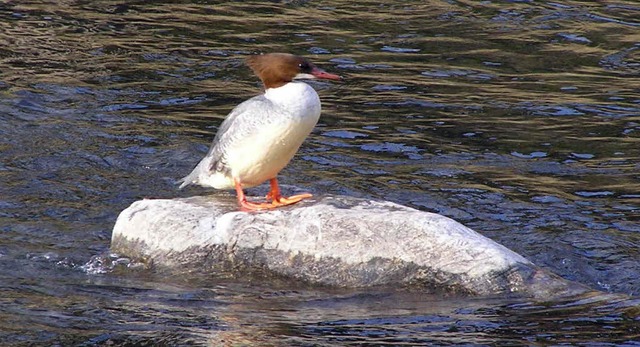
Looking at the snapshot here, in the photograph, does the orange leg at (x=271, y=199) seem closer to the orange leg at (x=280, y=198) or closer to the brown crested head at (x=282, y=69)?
the orange leg at (x=280, y=198)

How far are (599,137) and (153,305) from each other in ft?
15.6

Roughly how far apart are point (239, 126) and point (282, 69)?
0.43 m

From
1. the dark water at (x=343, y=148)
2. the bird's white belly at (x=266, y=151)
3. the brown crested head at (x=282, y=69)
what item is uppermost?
the brown crested head at (x=282, y=69)

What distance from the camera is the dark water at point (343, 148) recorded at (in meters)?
5.97

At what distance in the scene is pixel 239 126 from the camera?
274 inches

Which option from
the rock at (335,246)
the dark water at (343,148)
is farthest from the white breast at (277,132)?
the dark water at (343,148)

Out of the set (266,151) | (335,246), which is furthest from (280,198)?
(335,246)

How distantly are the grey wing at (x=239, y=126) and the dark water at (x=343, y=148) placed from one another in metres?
0.86

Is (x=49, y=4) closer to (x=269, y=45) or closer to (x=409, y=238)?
(x=269, y=45)

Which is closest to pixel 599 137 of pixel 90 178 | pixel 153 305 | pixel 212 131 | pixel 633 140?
pixel 633 140

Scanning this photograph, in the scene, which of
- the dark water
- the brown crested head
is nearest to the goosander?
the brown crested head

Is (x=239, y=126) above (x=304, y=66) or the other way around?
the other way around

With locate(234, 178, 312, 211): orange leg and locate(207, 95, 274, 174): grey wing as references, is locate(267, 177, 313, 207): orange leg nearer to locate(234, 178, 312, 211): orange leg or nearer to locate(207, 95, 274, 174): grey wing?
locate(234, 178, 312, 211): orange leg

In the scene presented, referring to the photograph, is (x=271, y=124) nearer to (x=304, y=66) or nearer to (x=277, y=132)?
(x=277, y=132)
